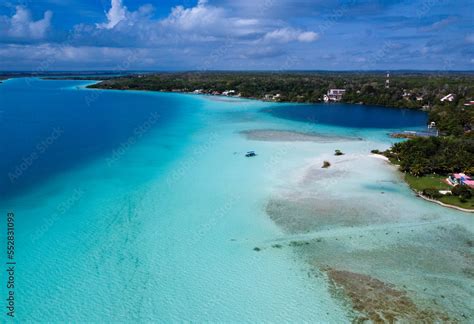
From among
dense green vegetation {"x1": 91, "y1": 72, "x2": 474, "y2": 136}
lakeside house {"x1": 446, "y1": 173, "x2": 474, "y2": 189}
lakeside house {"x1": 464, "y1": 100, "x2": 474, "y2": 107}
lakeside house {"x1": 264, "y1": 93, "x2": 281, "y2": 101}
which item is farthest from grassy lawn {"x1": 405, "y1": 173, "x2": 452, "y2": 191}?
lakeside house {"x1": 264, "y1": 93, "x2": 281, "y2": 101}

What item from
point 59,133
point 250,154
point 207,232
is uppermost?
point 59,133

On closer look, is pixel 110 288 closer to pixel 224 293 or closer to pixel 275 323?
pixel 224 293

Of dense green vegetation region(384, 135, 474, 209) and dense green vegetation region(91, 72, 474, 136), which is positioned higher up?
dense green vegetation region(91, 72, 474, 136)

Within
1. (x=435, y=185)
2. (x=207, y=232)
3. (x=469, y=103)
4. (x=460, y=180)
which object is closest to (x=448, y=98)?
(x=469, y=103)

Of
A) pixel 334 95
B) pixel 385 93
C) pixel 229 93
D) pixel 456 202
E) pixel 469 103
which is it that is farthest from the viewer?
pixel 229 93

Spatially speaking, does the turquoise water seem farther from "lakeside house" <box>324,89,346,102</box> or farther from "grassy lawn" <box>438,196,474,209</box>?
"lakeside house" <box>324,89,346,102</box>

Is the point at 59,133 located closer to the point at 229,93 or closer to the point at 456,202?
the point at 456,202

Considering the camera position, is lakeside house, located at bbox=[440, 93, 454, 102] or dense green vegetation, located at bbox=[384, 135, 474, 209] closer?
dense green vegetation, located at bbox=[384, 135, 474, 209]
